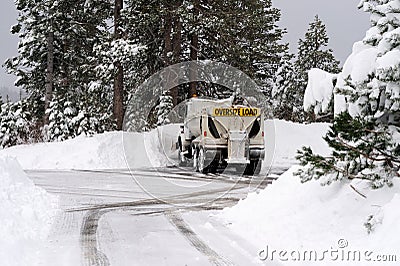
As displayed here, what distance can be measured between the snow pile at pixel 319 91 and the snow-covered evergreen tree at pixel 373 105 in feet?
1.06

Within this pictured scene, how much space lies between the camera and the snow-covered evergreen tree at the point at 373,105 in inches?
252

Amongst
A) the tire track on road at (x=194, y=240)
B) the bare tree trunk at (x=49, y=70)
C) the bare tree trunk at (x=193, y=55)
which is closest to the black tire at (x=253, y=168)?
the tire track on road at (x=194, y=240)

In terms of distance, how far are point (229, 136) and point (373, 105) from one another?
34.2ft

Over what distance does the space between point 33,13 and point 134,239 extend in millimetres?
26553

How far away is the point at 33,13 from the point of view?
30359 millimetres

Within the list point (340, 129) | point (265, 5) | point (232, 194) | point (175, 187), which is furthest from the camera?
point (265, 5)

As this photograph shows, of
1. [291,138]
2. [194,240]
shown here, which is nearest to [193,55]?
[291,138]

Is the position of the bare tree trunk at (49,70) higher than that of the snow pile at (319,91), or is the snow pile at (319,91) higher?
the bare tree trunk at (49,70)

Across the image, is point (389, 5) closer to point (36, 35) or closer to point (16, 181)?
point (16, 181)

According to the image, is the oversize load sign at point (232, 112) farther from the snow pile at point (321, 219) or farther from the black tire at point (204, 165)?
the snow pile at point (321, 219)

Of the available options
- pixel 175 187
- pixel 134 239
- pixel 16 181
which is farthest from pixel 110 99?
pixel 134 239

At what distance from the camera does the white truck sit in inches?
662

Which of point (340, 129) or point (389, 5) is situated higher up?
point (389, 5)

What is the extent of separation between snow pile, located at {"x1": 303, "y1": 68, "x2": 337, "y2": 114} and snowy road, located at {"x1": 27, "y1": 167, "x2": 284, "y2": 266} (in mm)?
2465
